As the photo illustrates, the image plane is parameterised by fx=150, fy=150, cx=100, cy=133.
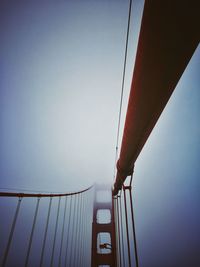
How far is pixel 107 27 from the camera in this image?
4.82ft

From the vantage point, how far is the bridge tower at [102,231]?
3971 millimetres

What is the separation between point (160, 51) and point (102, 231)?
5.04 metres

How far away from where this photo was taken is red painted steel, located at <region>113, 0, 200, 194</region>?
0.42 m

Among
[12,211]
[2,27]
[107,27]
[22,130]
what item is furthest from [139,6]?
[12,211]

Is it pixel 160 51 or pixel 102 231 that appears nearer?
pixel 160 51

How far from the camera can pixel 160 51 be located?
0.51 metres

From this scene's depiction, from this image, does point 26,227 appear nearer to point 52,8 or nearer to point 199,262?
point 199,262

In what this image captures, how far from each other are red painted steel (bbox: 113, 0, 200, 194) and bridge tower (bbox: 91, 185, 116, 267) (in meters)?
4.37

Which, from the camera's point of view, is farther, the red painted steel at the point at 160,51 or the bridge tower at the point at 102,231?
the bridge tower at the point at 102,231

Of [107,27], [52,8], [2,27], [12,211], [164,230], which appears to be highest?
[2,27]

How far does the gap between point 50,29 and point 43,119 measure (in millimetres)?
1399

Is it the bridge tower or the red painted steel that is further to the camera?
the bridge tower

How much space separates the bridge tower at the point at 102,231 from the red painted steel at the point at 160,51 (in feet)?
14.3

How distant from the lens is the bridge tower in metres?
3.97
